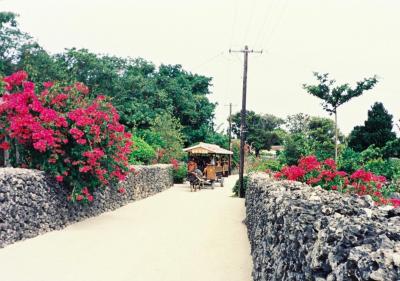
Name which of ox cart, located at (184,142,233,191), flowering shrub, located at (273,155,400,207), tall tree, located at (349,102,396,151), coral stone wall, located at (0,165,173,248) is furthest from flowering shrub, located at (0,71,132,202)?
tall tree, located at (349,102,396,151)

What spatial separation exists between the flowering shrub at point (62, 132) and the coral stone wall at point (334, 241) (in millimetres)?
6827

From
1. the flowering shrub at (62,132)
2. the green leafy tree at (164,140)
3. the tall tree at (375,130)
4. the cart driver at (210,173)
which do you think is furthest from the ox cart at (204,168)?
the flowering shrub at (62,132)

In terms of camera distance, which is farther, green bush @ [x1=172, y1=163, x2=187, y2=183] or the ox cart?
green bush @ [x1=172, y1=163, x2=187, y2=183]

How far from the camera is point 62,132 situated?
34.1ft

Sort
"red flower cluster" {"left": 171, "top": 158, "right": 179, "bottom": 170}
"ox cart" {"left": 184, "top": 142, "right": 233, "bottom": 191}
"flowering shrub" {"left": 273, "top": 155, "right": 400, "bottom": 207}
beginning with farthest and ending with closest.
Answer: "red flower cluster" {"left": 171, "top": 158, "right": 179, "bottom": 170}, "ox cart" {"left": 184, "top": 142, "right": 233, "bottom": 191}, "flowering shrub" {"left": 273, "top": 155, "right": 400, "bottom": 207}

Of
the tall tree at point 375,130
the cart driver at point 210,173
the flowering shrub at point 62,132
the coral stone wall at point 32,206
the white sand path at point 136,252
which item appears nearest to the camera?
the white sand path at point 136,252

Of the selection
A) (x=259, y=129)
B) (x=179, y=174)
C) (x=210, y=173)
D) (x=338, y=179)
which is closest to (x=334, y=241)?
(x=338, y=179)

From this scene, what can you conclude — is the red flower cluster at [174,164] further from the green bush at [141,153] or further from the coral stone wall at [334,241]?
the coral stone wall at [334,241]

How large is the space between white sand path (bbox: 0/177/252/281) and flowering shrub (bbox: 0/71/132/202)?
1303mm

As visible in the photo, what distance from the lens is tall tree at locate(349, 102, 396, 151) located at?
26.9 m

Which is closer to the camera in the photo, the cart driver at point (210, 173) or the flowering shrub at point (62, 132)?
the flowering shrub at point (62, 132)

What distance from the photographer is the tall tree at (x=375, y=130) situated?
26.9m

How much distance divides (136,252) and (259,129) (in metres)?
54.1

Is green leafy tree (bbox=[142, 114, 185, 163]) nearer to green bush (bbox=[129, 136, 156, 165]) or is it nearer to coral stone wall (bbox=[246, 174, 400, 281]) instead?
green bush (bbox=[129, 136, 156, 165])
